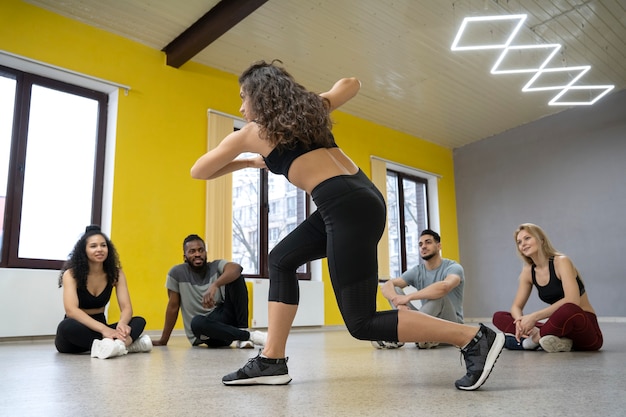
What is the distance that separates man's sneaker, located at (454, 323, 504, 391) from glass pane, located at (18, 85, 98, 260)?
4315mm

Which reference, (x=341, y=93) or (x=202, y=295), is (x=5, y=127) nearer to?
(x=202, y=295)

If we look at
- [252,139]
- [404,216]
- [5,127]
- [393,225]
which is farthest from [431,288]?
[404,216]

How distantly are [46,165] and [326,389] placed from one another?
4.31 metres

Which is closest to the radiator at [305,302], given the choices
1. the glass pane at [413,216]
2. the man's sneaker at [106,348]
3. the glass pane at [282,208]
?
the glass pane at [282,208]

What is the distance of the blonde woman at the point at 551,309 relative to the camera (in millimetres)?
2947

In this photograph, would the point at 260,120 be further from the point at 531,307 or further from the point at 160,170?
the point at 531,307

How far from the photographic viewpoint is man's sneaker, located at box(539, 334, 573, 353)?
2986 millimetres

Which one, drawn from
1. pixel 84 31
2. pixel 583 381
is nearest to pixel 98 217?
pixel 84 31

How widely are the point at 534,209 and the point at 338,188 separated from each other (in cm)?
748

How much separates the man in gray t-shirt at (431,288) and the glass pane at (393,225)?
4.44 metres

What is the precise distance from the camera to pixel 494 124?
8.48 meters

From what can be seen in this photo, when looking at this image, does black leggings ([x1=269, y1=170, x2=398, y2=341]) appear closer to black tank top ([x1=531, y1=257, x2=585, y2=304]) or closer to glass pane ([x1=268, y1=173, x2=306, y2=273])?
black tank top ([x1=531, y1=257, x2=585, y2=304])

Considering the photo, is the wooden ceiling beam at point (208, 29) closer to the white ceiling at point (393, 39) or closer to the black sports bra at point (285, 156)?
the white ceiling at point (393, 39)

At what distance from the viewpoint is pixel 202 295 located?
3805 millimetres
